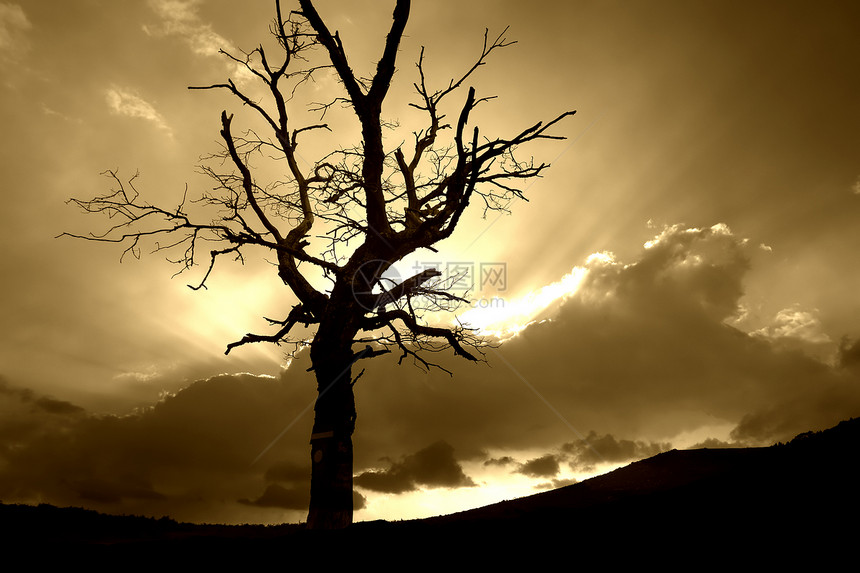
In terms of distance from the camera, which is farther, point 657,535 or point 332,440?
point 332,440

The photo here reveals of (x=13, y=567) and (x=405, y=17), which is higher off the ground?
(x=405, y=17)

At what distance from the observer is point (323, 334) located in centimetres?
1040

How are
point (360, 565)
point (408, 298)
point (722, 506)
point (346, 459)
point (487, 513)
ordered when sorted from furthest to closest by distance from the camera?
point (408, 298), point (346, 459), point (487, 513), point (722, 506), point (360, 565)

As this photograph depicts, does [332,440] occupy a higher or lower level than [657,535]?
higher

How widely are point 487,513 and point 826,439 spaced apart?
5.26 m

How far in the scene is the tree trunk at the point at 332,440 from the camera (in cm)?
893

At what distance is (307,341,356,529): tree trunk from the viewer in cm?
893

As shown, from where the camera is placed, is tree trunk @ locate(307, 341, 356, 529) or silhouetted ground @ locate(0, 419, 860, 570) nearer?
silhouetted ground @ locate(0, 419, 860, 570)

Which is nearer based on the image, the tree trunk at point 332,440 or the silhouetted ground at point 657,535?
the silhouetted ground at point 657,535

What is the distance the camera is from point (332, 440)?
945 cm

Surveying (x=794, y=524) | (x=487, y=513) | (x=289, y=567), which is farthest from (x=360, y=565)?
(x=487, y=513)

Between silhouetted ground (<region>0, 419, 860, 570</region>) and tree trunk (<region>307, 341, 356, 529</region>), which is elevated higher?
tree trunk (<region>307, 341, 356, 529</region>)

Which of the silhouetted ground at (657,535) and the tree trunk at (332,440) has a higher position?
the tree trunk at (332,440)

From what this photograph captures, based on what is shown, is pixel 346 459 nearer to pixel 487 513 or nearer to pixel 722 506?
pixel 487 513
